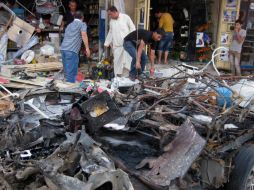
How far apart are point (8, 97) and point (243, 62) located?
30.5 feet

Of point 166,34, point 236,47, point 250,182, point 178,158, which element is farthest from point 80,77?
point 178,158

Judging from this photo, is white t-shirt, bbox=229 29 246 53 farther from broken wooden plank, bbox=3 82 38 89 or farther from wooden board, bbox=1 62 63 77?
broken wooden plank, bbox=3 82 38 89

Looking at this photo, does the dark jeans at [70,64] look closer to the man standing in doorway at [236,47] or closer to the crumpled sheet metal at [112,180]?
the man standing in doorway at [236,47]

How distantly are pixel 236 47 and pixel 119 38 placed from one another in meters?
4.14

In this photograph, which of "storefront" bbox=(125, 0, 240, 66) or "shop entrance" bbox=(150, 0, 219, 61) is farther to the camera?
"shop entrance" bbox=(150, 0, 219, 61)

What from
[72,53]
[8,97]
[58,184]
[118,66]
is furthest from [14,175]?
[118,66]

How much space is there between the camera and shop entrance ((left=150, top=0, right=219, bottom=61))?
552 inches

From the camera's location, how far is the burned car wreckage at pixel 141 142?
10.6 feet

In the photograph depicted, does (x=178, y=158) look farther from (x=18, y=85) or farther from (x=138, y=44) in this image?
(x=18, y=85)

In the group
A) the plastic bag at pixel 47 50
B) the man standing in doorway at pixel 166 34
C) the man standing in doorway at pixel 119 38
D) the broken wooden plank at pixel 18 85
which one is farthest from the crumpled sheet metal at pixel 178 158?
the man standing in doorway at pixel 166 34

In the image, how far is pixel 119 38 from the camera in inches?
418

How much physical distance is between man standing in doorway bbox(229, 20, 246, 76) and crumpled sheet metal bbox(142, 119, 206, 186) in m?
9.22

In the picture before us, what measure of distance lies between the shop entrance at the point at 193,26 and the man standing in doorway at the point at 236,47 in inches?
65.5

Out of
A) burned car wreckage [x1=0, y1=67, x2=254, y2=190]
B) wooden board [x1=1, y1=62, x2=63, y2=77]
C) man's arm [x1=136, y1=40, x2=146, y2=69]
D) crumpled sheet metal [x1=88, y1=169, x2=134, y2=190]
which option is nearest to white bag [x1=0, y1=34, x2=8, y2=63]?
wooden board [x1=1, y1=62, x2=63, y2=77]
